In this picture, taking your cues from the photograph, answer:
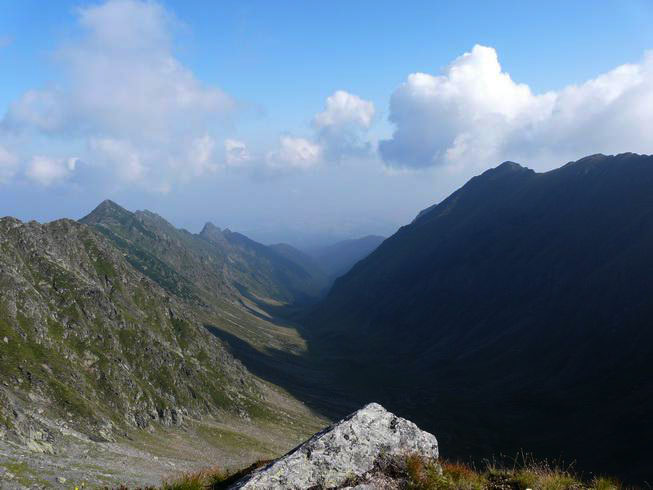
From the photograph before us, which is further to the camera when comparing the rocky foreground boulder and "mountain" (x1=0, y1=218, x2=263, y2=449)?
"mountain" (x1=0, y1=218, x2=263, y2=449)

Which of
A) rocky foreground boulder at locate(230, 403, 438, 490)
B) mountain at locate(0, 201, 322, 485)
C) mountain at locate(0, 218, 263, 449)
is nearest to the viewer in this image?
rocky foreground boulder at locate(230, 403, 438, 490)

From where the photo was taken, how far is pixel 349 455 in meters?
12.7

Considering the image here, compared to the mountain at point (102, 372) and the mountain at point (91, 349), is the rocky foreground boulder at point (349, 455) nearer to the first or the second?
the mountain at point (102, 372)

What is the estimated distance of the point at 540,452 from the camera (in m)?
116

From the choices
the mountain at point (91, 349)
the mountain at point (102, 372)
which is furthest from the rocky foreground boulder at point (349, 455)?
the mountain at point (91, 349)

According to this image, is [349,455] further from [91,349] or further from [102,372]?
[91,349]

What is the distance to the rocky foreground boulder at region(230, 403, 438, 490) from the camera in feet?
38.1

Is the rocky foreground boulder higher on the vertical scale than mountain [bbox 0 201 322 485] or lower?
higher

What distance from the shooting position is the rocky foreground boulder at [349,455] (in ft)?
38.1

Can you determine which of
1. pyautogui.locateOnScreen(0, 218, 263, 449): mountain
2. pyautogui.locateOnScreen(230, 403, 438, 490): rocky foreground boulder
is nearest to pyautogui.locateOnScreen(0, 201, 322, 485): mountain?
pyautogui.locateOnScreen(0, 218, 263, 449): mountain

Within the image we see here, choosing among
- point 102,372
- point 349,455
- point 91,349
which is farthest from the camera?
point 91,349

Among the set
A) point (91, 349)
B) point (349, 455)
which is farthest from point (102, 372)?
point (349, 455)

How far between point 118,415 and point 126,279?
59584mm

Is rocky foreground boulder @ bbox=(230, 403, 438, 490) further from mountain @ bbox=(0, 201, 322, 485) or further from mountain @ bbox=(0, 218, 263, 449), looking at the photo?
mountain @ bbox=(0, 218, 263, 449)
